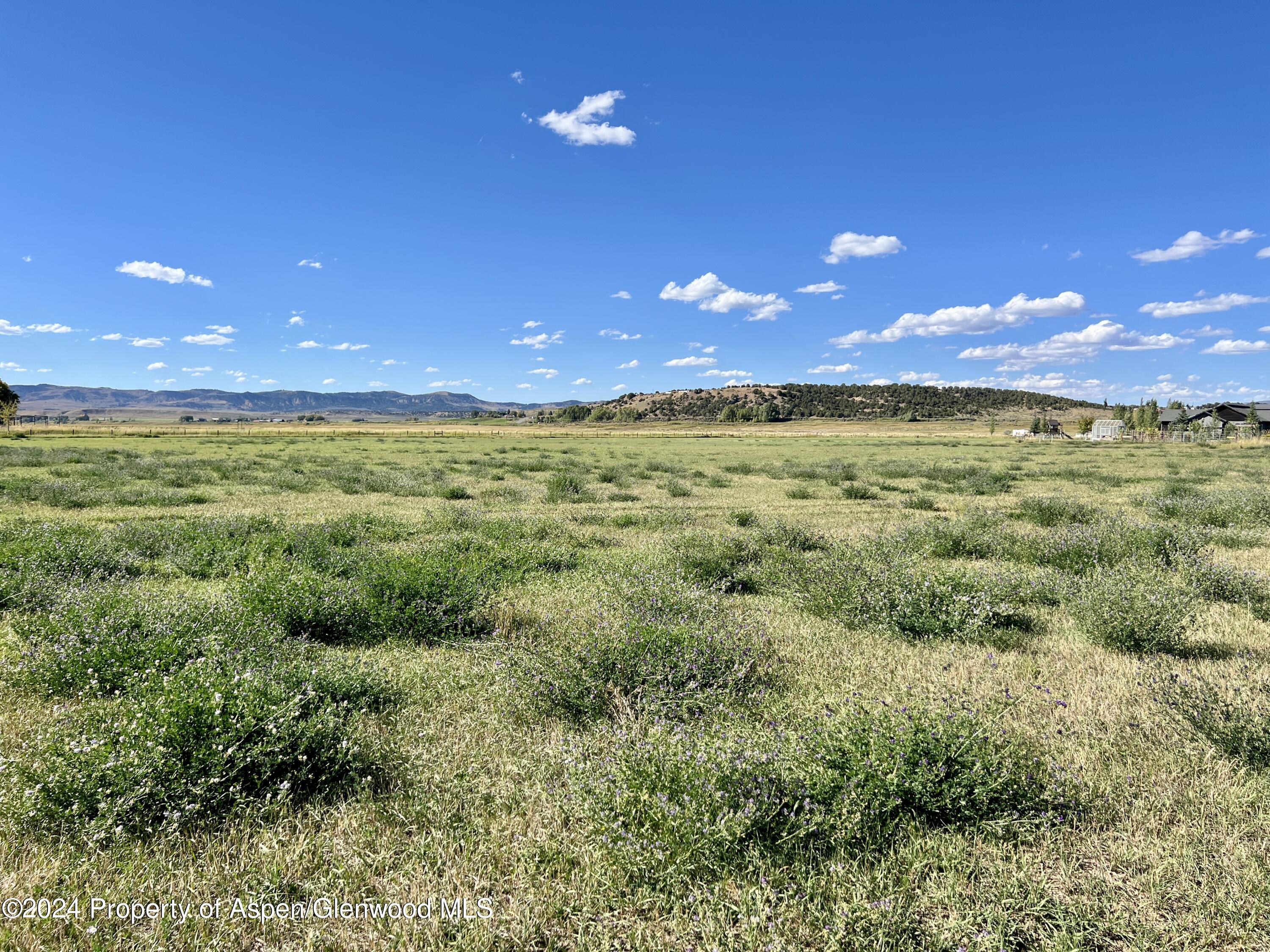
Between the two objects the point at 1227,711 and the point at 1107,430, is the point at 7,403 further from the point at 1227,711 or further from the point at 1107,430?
the point at 1107,430

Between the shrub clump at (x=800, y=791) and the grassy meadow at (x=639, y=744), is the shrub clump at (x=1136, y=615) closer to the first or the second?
the grassy meadow at (x=639, y=744)

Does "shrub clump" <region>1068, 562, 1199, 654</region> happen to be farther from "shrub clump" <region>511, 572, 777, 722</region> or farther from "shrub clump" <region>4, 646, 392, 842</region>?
"shrub clump" <region>4, 646, 392, 842</region>

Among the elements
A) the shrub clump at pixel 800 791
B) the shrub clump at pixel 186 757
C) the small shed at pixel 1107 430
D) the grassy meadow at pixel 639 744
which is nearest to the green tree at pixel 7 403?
the grassy meadow at pixel 639 744

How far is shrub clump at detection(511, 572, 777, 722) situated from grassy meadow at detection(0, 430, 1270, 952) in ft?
0.12

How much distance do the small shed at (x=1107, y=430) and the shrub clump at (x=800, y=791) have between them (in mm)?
103716

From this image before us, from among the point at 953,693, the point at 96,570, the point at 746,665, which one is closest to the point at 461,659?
the point at 746,665

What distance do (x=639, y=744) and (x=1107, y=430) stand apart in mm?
122215

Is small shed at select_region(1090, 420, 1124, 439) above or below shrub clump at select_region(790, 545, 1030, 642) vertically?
above

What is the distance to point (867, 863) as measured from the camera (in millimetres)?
3100

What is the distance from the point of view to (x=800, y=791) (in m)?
3.24

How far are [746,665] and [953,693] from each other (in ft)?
5.73

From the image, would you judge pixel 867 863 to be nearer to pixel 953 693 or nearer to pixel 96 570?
pixel 953 693

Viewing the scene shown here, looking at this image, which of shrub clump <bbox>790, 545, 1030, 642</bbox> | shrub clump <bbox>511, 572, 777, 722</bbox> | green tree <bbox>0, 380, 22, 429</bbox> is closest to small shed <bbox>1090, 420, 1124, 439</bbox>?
shrub clump <bbox>790, 545, 1030, 642</bbox>

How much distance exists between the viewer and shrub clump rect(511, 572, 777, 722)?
4.66m
